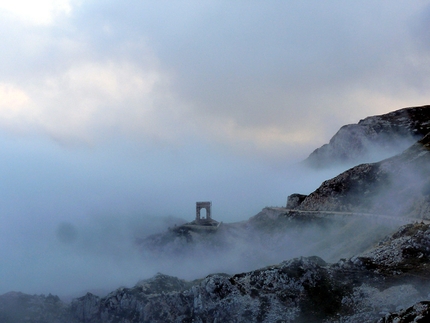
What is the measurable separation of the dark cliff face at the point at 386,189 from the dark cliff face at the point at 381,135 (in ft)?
199

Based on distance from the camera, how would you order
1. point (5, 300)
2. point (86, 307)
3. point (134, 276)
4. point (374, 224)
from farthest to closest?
point (134, 276)
point (374, 224)
point (5, 300)
point (86, 307)

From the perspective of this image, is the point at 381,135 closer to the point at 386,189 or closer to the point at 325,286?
the point at 386,189

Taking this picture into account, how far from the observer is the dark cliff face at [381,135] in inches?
5861

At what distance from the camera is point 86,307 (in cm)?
4441

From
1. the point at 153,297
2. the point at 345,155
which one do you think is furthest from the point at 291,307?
the point at 345,155

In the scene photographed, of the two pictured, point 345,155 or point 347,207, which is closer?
point 347,207

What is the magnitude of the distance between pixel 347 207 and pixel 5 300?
70.8m

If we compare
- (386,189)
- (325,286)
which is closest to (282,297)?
(325,286)

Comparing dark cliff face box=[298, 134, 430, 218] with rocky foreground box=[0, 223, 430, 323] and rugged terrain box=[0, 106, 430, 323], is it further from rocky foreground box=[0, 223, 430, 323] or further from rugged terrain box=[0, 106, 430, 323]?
rocky foreground box=[0, 223, 430, 323]

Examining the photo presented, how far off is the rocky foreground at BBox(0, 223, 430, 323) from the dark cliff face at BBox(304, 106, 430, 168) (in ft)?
368

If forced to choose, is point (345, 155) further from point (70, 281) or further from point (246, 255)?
point (70, 281)

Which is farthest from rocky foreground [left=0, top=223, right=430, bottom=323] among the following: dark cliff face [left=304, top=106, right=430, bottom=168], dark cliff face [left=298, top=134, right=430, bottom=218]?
dark cliff face [left=304, top=106, right=430, bottom=168]

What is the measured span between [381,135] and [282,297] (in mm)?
136325

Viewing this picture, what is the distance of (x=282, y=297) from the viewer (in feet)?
126
